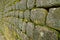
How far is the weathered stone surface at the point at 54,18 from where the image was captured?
205 cm

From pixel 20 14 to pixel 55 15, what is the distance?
1.79 meters

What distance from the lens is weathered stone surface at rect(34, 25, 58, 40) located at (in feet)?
6.94

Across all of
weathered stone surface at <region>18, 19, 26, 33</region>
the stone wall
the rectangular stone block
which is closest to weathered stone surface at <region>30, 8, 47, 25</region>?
the stone wall

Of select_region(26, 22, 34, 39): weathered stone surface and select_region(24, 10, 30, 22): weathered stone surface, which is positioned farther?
select_region(24, 10, 30, 22): weathered stone surface

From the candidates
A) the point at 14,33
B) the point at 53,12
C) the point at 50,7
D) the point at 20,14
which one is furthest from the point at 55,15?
the point at 14,33

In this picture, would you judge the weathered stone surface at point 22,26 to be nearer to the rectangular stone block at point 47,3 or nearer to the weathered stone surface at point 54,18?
the rectangular stone block at point 47,3

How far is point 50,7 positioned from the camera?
2275mm

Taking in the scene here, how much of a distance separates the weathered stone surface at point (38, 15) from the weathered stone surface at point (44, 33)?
0.49 ft

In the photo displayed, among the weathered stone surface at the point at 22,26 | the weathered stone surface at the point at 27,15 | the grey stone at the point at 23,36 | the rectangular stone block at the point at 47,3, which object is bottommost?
the grey stone at the point at 23,36

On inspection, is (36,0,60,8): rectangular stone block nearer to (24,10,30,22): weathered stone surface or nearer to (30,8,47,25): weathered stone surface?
(30,8,47,25): weathered stone surface

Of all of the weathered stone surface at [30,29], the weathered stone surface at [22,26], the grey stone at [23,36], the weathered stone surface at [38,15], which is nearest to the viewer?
the weathered stone surface at [38,15]

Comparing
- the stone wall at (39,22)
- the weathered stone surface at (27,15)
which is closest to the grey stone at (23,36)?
the stone wall at (39,22)

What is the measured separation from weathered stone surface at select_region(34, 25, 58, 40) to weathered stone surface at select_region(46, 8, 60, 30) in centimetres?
10

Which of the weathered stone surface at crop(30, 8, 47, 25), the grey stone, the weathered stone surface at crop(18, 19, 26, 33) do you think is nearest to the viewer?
the weathered stone surface at crop(30, 8, 47, 25)
